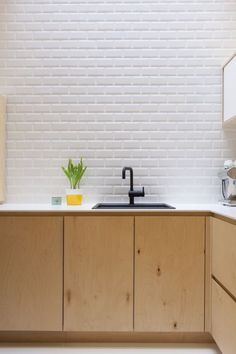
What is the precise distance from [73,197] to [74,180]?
132mm

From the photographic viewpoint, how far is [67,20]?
108 inches

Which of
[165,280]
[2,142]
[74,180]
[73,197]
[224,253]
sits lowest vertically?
[165,280]

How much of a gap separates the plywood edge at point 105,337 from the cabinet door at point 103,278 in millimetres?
141

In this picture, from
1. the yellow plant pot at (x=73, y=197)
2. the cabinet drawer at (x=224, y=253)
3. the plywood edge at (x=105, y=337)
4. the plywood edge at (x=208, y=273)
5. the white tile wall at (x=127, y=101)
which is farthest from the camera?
the white tile wall at (x=127, y=101)

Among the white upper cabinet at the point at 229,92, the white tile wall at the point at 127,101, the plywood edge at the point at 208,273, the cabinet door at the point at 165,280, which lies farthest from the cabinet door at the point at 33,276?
the white upper cabinet at the point at 229,92

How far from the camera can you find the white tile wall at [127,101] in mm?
2723

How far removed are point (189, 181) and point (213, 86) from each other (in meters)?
0.76

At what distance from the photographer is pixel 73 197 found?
2559 millimetres

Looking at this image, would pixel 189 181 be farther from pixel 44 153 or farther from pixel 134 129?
pixel 44 153

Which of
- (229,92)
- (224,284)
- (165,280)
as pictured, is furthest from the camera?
(229,92)

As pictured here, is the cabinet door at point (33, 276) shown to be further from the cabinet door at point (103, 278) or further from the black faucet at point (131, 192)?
the black faucet at point (131, 192)

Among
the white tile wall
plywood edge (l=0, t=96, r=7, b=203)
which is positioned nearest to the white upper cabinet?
the white tile wall

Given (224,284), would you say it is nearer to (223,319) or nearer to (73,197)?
(223,319)

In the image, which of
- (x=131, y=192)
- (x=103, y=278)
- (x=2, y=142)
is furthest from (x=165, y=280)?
(x=2, y=142)
